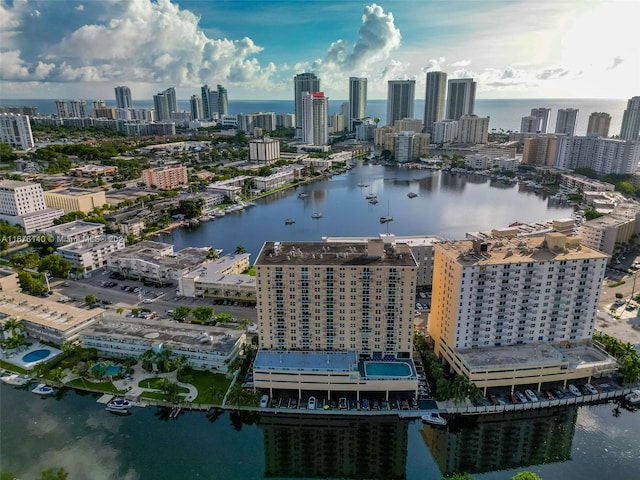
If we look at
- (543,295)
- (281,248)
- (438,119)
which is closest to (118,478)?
(281,248)

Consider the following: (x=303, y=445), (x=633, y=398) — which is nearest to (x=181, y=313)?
(x=303, y=445)

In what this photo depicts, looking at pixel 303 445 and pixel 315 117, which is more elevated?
pixel 315 117

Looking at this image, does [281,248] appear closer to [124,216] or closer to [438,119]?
[124,216]

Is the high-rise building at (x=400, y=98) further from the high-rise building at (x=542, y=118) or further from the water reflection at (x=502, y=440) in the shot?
the water reflection at (x=502, y=440)

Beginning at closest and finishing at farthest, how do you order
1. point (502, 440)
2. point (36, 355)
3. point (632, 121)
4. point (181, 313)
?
1. point (502, 440)
2. point (36, 355)
3. point (181, 313)
4. point (632, 121)

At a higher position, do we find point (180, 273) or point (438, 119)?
point (438, 119)

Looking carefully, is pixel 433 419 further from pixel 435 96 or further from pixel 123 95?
pixel 123 95
